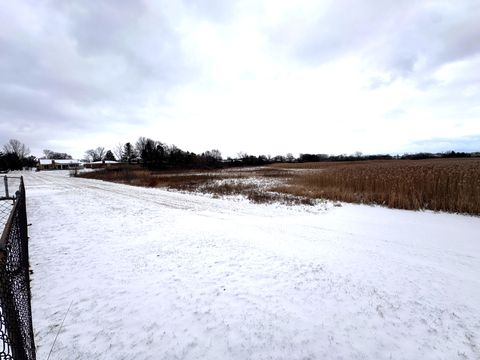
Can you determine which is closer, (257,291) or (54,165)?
(257,291)

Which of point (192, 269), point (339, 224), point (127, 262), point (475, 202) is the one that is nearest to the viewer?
point (192, 269)

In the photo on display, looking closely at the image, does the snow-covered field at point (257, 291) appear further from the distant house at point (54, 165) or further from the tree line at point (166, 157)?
the distant house at point (54, 165)

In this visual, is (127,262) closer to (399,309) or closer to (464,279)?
(399,309)

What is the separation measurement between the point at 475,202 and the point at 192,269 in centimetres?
1036

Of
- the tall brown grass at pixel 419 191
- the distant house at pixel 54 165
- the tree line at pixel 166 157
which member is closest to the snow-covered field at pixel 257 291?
the tall brown grass at pixel 419 191

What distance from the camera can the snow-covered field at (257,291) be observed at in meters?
2.87

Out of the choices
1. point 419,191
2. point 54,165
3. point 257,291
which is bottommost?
point 257,291

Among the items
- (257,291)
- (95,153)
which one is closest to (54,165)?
(95,153)

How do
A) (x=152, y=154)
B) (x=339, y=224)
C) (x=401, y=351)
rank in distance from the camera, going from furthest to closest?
(x=152, y=154), (x=339, y=224), (x=401, y=351)

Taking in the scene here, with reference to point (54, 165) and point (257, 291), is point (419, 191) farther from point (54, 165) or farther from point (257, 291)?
point (54, 165)

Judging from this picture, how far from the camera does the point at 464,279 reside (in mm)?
4297

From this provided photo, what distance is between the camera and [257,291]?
3932 mm

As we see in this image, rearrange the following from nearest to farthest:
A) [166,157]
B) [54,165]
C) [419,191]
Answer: [419,191], [166,157], [54,165]

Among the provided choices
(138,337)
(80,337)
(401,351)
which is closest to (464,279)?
(401,351)
